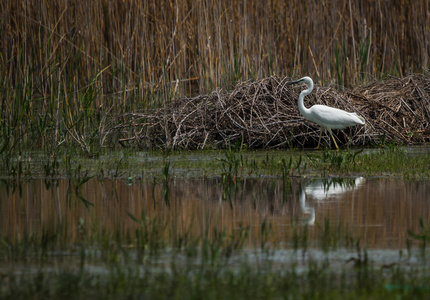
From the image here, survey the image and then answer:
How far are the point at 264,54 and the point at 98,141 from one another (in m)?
3.75

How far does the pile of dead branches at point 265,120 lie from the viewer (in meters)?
10.2

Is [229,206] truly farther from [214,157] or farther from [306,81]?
[306,81]

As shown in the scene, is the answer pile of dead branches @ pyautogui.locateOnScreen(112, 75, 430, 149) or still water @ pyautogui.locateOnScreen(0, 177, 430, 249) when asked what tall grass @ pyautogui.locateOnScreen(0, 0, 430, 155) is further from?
still water @ pyautogui.locateOnScreen(0, 177, 430, 249)

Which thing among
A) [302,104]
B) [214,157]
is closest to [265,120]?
[302,104]

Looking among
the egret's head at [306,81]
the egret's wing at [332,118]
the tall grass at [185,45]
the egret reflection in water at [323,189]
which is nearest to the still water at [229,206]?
the egret reflection in water at [323,189]

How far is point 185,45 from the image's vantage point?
11.6m

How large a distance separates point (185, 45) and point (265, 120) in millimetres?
1999

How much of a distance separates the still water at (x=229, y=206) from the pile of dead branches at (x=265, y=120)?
3.30m

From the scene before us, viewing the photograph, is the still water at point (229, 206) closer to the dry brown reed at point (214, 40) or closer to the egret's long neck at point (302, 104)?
the egret's long neck at point (302, 104)

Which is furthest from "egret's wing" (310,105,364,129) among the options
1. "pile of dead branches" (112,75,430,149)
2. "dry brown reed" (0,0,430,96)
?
"dry brown reed" (0,0,430,96)

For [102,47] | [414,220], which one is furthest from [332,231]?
[102,47]

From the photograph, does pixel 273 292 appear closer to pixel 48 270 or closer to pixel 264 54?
pixel 48 270

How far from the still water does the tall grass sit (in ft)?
11.1

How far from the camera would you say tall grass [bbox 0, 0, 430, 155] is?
34.9ft
